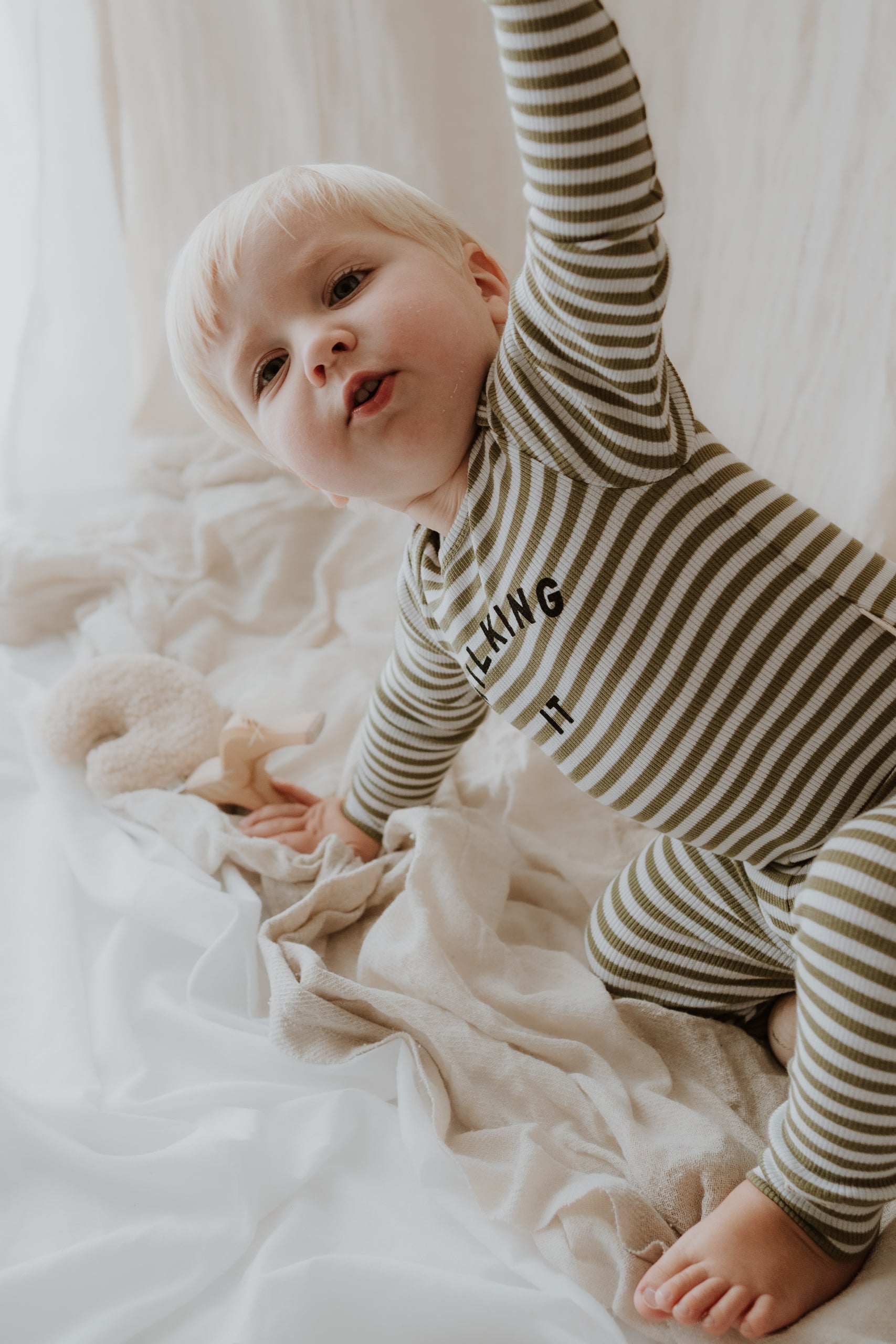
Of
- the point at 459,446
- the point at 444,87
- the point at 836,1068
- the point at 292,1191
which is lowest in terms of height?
the point at 292,1191

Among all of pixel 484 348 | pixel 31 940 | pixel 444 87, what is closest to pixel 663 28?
pixel 444 87

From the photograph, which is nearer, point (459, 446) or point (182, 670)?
point (459, 446)

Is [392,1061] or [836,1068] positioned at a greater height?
[836,1068]

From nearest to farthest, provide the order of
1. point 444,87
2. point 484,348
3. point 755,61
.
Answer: point 484,348 < point 755,61 < point 444,87

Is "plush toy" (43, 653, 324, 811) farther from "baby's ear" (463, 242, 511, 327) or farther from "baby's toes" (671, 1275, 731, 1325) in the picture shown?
"baby's toes" (671, 1275, 731, 1325)

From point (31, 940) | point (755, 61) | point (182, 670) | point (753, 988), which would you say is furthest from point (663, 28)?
point (31, 940)

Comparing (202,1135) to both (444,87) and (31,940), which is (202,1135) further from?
(444,87)

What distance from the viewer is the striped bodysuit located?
641 mm

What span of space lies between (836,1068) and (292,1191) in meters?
0.36

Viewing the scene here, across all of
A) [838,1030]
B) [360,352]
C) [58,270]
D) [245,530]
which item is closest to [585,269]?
[360,352]

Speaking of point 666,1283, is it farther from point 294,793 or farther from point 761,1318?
point 294,793

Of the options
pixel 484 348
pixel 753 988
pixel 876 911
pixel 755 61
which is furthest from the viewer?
pixel 755 61

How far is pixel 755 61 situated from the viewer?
43.6 inches

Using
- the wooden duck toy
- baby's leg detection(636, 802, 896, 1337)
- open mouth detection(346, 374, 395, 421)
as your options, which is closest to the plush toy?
the wooden duck toy
